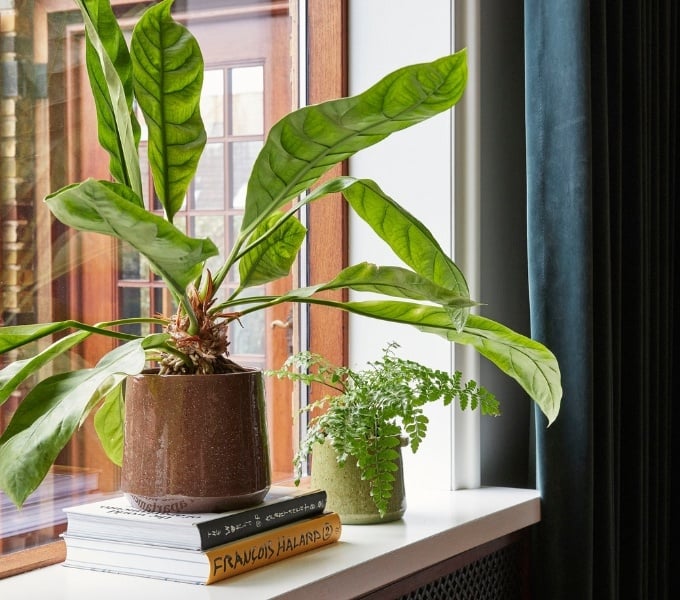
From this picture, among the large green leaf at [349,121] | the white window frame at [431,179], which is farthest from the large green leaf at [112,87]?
the white window frame at [431,179]

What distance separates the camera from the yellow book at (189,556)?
1.03 m

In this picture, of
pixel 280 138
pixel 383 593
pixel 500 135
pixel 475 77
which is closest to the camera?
pixel 280 138

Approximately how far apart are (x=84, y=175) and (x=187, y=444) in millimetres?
426

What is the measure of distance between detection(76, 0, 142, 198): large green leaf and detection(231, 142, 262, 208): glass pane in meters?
0.46

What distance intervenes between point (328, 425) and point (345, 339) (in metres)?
0.38

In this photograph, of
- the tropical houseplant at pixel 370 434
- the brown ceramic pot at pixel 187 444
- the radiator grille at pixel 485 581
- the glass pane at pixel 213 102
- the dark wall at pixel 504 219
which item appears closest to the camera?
the brown ceramic pot at pixel 187 444

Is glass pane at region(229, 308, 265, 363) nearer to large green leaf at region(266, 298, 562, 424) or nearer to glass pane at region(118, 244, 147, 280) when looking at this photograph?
glass pane at region(118, 244, 147, 280)

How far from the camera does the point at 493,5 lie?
1786 millimetres

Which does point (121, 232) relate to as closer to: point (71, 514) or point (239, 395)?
point (239, 395)

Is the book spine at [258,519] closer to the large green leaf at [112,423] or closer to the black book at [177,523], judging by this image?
the black book at [177,523]

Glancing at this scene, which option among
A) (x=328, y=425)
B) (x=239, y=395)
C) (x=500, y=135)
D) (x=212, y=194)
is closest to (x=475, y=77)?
(x=500, y=135)

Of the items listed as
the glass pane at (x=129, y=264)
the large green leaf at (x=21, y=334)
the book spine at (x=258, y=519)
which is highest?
the glass pane at (x=129, y=264)

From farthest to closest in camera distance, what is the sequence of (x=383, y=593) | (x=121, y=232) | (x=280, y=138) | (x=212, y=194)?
(x=212, y=194) → (x=383, y=593) → (x=280, y=138) → (x=121, y=232)

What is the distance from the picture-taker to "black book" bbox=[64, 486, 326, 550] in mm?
1031
